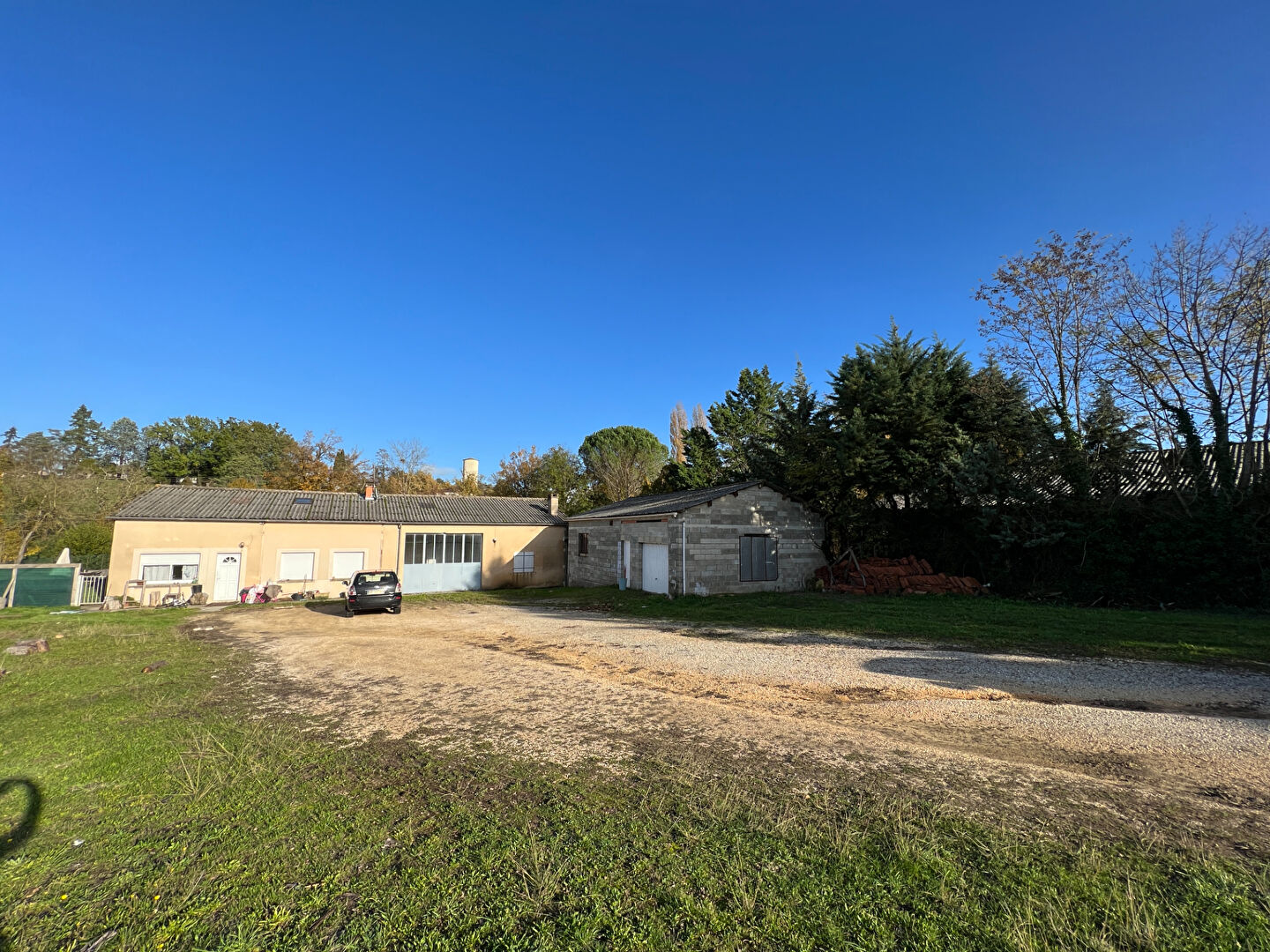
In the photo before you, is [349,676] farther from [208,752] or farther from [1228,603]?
[1228,603]

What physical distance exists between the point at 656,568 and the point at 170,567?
61.8 feet

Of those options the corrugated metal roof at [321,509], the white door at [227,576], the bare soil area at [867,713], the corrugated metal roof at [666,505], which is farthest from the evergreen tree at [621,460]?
the bare soil area at [867,713]

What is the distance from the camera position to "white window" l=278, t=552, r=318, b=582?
76.9ft

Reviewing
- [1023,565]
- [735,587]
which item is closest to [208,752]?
[735,587]

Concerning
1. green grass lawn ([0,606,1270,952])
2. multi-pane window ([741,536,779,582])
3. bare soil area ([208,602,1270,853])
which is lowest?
bare soil area ([208,602,1270,853])

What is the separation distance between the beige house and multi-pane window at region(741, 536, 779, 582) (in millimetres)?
11357

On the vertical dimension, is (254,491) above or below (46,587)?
above

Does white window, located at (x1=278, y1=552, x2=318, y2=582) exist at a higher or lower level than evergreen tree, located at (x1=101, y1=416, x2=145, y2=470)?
lower

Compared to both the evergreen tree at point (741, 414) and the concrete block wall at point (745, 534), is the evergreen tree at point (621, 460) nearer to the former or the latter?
the evergreen tree at point (741, 414)

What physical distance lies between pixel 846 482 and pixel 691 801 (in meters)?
19.5

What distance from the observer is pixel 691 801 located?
438cm

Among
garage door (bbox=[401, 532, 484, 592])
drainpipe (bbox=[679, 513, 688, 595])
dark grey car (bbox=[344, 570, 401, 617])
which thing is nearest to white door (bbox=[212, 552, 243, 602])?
garage door (bbox=[401, 532, 484, 592])

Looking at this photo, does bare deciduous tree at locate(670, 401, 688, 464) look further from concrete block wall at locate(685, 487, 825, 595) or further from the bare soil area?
the bare soil area

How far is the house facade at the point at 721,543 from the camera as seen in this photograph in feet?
68.0
